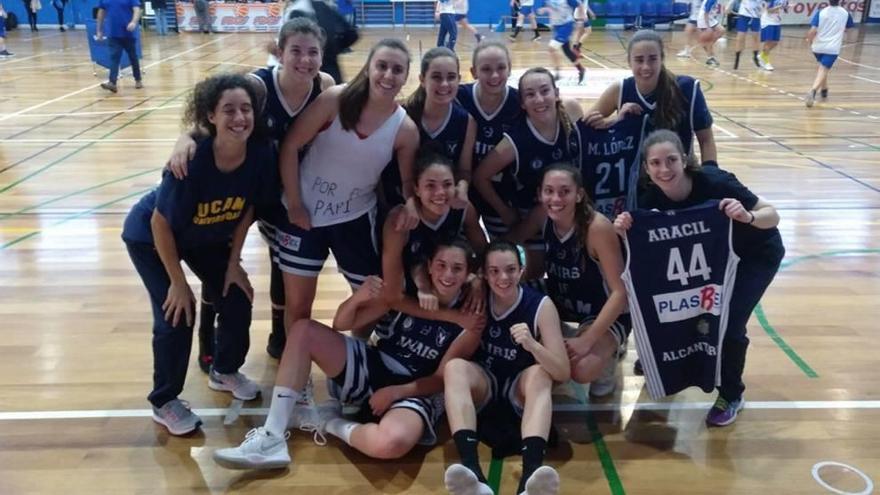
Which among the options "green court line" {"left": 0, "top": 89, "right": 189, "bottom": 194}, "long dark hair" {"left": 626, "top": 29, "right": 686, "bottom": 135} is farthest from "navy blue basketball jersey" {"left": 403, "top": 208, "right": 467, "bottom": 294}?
"green court line" {"left": 0, "top": 89, "right": 189, "bottom": 194}

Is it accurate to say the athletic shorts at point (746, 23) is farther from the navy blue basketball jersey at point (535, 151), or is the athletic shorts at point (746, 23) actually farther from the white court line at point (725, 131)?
the navy blue basketball jersey at point (535, 151)

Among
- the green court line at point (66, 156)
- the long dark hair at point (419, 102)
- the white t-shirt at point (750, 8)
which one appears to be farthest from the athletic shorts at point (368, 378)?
the white t-shirt at point (750, 8)

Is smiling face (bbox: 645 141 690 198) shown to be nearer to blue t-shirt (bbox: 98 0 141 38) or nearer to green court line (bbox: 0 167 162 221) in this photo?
green court line (bbox: 0 167 162 221)

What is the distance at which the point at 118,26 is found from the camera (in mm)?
10078

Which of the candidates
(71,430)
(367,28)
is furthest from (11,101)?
(367,28)

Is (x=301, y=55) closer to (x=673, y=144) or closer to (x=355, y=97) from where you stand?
(x=355, y=97)

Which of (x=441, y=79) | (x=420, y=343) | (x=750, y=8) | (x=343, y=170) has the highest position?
(x=750, y=8)

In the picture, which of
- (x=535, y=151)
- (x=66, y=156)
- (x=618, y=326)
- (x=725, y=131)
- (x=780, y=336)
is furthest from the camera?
(x=725, y=131)

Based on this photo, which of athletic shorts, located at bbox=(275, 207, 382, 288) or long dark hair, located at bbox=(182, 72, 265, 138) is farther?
athletic shorts, located at bbox=(275, 207, 382, 288)

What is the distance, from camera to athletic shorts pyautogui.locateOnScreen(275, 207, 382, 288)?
2934 millimetres

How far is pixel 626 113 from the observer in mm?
3148

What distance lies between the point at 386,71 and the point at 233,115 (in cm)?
58

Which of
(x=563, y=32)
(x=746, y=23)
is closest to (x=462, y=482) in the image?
(x=563, y=32)

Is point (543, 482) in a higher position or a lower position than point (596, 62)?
lower
